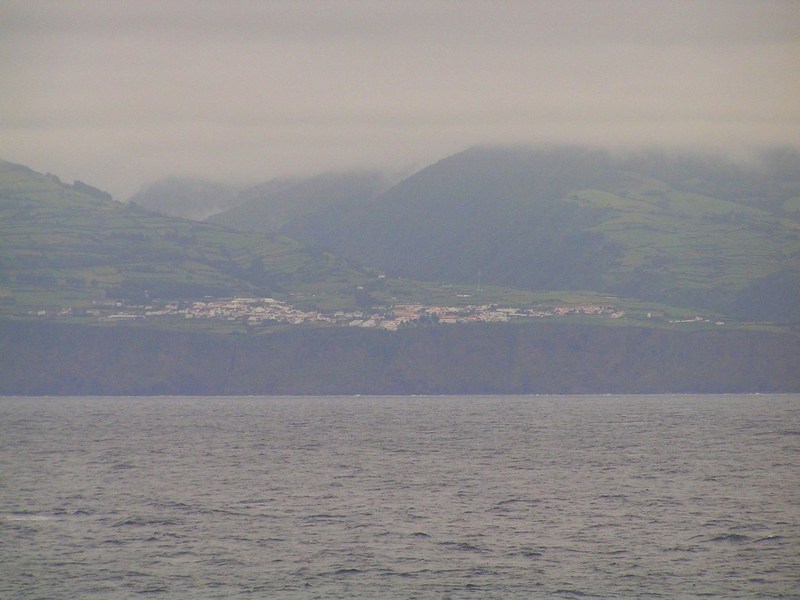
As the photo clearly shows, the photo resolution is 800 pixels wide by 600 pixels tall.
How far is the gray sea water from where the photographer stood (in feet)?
199

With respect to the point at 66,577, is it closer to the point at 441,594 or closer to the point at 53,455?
the point at 441,594

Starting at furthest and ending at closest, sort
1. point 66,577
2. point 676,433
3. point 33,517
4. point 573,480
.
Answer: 1. point 676,433
2. point 573,480
3. point 33,517
4. point 66,577

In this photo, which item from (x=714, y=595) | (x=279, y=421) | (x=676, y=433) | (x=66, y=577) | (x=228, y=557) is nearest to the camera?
(x=714, y=595)

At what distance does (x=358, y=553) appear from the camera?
67375 mm

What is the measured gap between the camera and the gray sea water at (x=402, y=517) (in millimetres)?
60656

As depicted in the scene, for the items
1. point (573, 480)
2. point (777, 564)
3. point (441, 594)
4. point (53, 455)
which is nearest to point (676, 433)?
point (573, 480)

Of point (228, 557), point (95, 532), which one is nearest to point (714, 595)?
point (228, 557)

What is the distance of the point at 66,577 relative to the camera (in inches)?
2431

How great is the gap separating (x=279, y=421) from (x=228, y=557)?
118171 millimetres

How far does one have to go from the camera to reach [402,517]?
79.6m

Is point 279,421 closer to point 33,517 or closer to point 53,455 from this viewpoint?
point 53,455

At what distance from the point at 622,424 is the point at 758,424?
17.9 metres

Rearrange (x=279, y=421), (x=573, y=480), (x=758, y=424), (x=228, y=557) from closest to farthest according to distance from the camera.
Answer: (x=228, y=557), (x=573, y=480), (x=758, y=424), (x=279, y=421)

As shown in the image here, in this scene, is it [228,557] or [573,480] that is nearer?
[228,557]
